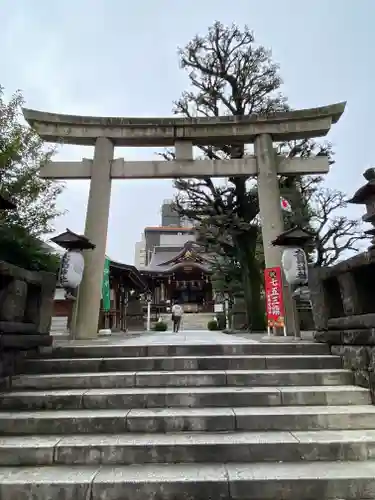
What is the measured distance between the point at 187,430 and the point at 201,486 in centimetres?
77

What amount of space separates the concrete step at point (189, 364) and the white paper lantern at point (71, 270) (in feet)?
9.01

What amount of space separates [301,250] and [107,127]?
19.3 feet

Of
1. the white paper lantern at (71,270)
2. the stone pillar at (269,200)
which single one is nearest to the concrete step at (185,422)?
the white paper lantern at (71,270)

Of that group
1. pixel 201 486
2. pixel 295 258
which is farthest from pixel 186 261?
pixel 201 486

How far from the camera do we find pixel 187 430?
3.41 m

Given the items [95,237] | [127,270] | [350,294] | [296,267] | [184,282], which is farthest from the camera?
[184,282]

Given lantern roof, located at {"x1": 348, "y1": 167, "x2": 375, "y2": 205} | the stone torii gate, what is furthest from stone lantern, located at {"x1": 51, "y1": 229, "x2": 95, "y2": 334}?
lantern roof, located at {"x1": 348, "y1": 167, "x2": 375, "y2": 205}

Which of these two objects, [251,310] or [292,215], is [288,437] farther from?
[292,215]

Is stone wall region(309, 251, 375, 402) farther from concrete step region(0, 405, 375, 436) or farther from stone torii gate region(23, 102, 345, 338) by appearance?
stone torii gate region(23, 102, 345, 338)

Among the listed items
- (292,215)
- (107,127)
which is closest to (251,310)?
(292,215)

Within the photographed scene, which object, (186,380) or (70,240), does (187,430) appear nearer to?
(186,380)

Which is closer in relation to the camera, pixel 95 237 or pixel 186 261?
pixel 95 237

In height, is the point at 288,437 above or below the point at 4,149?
below

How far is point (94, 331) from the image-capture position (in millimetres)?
7863
